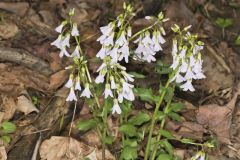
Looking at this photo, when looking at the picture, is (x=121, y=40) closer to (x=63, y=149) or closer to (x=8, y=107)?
(x=63, y=149)

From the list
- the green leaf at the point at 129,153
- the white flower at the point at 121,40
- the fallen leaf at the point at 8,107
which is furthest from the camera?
the fallen leaf at the point at 8,107

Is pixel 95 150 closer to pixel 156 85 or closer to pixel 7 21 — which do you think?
pixel 156 85

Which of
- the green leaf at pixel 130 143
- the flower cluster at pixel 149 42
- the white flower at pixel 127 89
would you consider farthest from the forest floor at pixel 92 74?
the white flower at pixel 127 89

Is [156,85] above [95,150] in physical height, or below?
above

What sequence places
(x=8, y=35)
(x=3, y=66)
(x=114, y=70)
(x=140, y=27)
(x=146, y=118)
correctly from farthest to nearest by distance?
(x=140, y=27) → (x=8, y=35) → (x=3, y=66) → (x=146, y=118) → (x=114, y=70)

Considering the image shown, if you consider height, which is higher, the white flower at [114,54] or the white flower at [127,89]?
the white flower at [114,54]

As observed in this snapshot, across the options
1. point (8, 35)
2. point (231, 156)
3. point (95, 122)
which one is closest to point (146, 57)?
point (95, 122)

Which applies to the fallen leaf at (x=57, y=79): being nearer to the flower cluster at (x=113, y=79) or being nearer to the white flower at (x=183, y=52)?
the flower cluster at (x=113, y=79)
